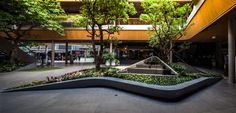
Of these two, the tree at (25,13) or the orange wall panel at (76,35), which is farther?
the orange wall panel at (76,35)

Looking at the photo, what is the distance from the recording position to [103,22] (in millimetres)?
13828

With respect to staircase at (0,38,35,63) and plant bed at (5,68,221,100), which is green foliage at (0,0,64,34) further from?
plant bed at (5,68,221,100)

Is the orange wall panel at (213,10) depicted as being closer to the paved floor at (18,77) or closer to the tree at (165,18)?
the tree at (165,18)

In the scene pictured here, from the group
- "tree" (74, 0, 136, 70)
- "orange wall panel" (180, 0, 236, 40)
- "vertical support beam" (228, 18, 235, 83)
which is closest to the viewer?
"orange wall panel" (180, 0, 236, 40)

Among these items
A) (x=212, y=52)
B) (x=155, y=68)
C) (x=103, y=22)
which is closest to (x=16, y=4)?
(x=103, y=22)

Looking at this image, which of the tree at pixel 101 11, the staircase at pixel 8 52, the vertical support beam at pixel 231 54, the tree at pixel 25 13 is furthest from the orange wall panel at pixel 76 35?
the vertical support beam at pixel 231 54

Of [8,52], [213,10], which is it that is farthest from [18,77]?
[213,10]

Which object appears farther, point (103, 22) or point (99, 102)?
point (103, 22)

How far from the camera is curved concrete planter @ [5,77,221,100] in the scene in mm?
8102

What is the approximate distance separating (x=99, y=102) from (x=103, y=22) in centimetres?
695

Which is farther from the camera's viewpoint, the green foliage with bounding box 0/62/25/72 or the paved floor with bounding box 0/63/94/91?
the green foliage with bounding box 0/62/25/72

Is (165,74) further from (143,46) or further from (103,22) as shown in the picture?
(143,46)

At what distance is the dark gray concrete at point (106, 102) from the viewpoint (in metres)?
6.89

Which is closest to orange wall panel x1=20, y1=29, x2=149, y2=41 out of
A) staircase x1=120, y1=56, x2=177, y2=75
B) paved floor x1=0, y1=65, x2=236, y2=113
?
staircase x1=120, y1=56, x2=177, y2=75
